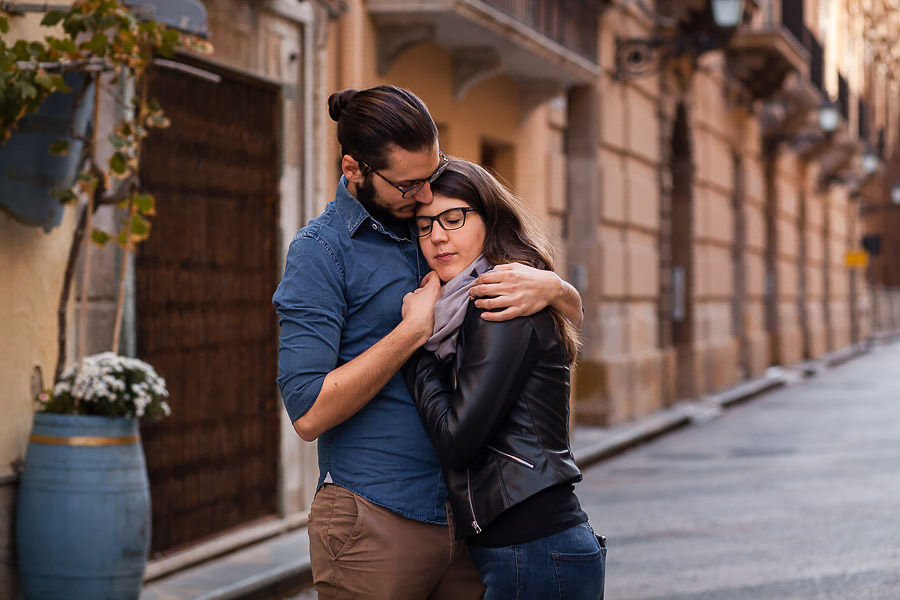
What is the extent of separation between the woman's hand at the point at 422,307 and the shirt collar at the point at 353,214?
0.15 m

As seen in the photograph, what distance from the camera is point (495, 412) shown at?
261cm

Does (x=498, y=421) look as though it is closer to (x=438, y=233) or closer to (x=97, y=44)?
(x=438, y=233)

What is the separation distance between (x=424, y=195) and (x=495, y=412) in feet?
1.53

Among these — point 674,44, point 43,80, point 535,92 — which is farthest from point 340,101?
point 674,44

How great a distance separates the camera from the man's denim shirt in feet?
8.69

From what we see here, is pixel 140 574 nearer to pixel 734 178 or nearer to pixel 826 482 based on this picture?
pixel 826 482

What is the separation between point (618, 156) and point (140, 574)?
10757mm

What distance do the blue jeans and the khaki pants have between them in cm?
11

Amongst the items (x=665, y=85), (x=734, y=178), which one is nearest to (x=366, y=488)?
(x=665, y=85)

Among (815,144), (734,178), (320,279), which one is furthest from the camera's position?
(815,144)

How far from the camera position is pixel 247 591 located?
640cm

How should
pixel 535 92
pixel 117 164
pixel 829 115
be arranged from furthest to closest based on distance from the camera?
pixel 829 115, pixel 535 92, pixel 117 164

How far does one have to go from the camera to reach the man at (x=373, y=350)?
2617 millimetres

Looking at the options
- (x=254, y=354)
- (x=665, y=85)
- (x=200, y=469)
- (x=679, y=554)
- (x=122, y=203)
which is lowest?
(x=679, y=554)
